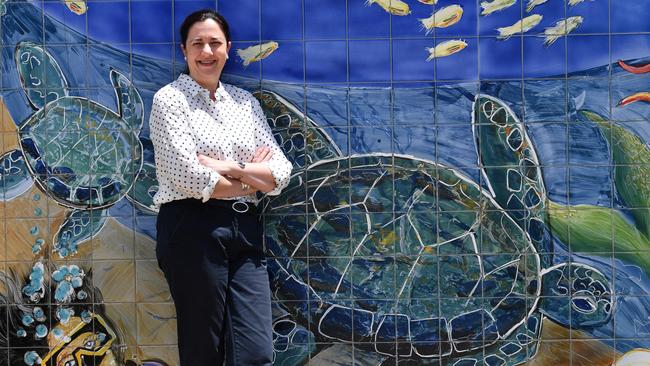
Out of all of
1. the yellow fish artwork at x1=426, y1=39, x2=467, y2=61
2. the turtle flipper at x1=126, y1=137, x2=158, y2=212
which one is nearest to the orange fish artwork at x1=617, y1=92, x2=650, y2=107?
the yellow fish artwork at x1=426, y1=39, x2=467, y2=61

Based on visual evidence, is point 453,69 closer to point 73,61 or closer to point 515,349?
point 515,349

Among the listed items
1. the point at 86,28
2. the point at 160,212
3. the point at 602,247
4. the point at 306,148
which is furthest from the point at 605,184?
the point at 86,28

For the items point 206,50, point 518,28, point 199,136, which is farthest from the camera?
point 518,28

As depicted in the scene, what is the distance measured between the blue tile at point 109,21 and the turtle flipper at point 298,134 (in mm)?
725

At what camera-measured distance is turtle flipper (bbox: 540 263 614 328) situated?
4.07 meters

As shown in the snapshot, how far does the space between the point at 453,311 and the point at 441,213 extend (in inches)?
18.9

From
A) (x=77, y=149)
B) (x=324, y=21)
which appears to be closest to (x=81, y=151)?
(x=77, y=149)

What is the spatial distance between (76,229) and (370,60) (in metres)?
1.65

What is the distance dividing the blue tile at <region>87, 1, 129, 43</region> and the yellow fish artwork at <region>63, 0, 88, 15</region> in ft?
0.09

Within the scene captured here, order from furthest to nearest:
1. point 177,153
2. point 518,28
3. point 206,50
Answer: point 518,28
point 206,50
point 177,153

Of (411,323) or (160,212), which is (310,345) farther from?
(160,212)

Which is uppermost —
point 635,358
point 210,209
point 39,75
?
point 39,75

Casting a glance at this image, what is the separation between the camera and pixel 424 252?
4082 mm

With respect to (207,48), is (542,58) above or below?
below
